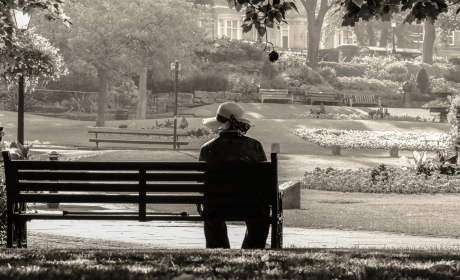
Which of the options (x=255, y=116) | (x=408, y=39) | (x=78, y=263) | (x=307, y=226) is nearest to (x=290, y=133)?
(x=255, y=116)

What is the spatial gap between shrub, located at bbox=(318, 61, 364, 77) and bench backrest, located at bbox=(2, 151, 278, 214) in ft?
161

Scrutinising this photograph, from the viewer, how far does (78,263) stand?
551 centimetres

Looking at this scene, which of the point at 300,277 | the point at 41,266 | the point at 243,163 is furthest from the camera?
the point at 243,163

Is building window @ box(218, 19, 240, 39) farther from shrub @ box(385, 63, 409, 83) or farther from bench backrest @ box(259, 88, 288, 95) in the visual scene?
bench backrest @ box(259, 88, 288, 95)

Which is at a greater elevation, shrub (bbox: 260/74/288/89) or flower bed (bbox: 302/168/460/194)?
shrub (bbox: 260/74/288/89)

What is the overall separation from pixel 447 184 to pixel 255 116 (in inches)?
876

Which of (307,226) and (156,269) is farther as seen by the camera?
(307,226)

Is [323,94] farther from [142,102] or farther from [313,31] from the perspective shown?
[142,102]

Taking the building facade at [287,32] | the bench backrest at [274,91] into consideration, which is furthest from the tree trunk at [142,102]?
the building facade at [287,32]

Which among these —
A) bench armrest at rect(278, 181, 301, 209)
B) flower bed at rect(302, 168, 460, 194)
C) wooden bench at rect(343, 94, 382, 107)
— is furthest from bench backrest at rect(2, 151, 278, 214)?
wooden bench at rect(343, 94, 382, 107)

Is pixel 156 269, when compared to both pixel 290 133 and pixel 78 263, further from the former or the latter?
pixel 290 133

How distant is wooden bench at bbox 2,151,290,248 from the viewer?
718cm

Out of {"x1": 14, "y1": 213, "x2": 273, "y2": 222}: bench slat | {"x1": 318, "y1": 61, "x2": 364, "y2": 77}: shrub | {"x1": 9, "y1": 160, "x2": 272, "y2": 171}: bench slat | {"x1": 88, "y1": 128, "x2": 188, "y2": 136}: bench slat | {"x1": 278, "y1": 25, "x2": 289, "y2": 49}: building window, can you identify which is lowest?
{"x1": 14, "y1": 213, "x2": 273, "y2": 222}: bench slat

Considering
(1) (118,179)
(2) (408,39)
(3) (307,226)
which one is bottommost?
(3) (307,226)
